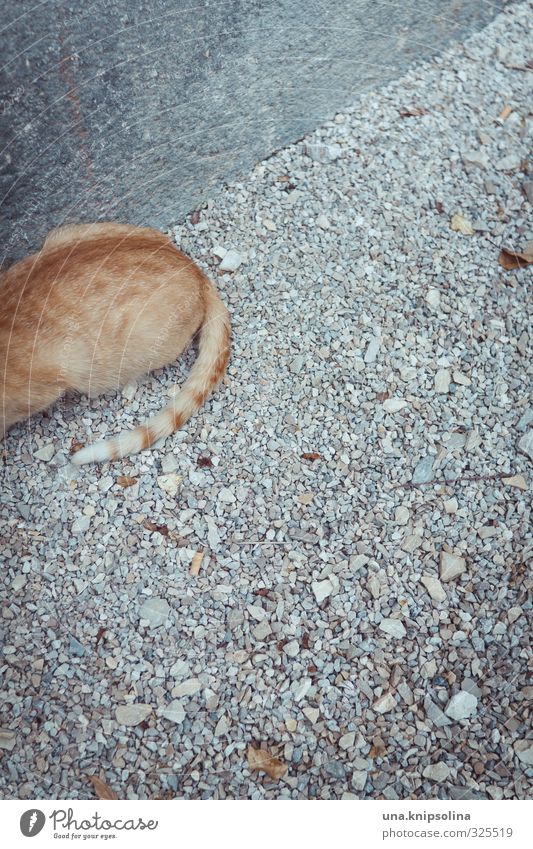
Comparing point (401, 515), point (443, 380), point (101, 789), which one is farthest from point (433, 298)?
point (101, 789)

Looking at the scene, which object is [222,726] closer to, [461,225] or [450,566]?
[450,566]

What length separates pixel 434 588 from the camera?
0.99m

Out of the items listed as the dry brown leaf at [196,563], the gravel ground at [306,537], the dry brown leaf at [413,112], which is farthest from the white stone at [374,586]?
the dry brown leaf at [413,112]

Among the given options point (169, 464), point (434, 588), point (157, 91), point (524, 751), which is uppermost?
point (157, 91)

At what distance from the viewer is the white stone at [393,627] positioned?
96 cm

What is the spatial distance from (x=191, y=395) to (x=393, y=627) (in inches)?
17.1

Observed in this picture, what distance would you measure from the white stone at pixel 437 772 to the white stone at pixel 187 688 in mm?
297

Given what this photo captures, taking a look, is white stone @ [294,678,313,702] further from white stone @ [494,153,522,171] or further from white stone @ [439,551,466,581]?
white stone @ [494,153,522,171]

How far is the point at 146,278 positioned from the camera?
1.07m

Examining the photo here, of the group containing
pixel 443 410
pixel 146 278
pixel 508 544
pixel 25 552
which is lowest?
pixel 508 544

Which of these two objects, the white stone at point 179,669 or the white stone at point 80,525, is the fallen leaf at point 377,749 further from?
the white stone at point 80,525
